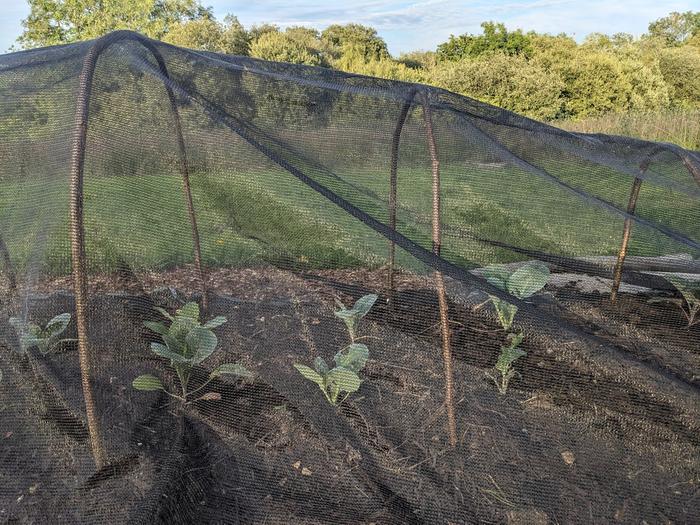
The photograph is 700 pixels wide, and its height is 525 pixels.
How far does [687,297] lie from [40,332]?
8.27 feet

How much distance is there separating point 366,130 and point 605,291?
107 centimetres

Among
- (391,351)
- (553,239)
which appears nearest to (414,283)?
(391,351)

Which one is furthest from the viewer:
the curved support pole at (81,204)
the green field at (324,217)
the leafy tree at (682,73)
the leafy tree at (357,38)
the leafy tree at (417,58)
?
the leafy tree at (357,38)

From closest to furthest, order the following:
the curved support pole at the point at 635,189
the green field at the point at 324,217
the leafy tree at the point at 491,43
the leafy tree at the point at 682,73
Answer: the green field at the point at 324,217
the curved support pole at the point at 635,189
the leafy tree at the point at 491,43
the leafy tree at the point at 682,73

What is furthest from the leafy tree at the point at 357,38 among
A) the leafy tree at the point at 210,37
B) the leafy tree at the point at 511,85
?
the leafy tree at the point at 511,85

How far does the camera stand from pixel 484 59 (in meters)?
15.3

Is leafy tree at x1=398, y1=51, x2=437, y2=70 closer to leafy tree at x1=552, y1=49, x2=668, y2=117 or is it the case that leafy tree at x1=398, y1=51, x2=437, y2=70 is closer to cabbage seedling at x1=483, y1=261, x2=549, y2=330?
leafy tree at x1=552, y1=49, x2=668, y2=117

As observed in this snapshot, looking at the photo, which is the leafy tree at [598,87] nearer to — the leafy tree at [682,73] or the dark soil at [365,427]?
the leafy tree at [682,73]

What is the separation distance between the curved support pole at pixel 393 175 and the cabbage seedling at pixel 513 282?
35cm

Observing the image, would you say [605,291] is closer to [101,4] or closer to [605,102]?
[605,102]

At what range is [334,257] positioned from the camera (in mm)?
2170

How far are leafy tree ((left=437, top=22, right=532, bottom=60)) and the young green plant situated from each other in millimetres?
16322

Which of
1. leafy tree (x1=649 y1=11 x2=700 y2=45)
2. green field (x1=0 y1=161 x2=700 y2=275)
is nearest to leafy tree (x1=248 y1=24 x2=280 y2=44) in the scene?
green field (x1=0 y1=161 x2=700 y2=275)

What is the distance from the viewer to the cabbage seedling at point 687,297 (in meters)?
2.20
